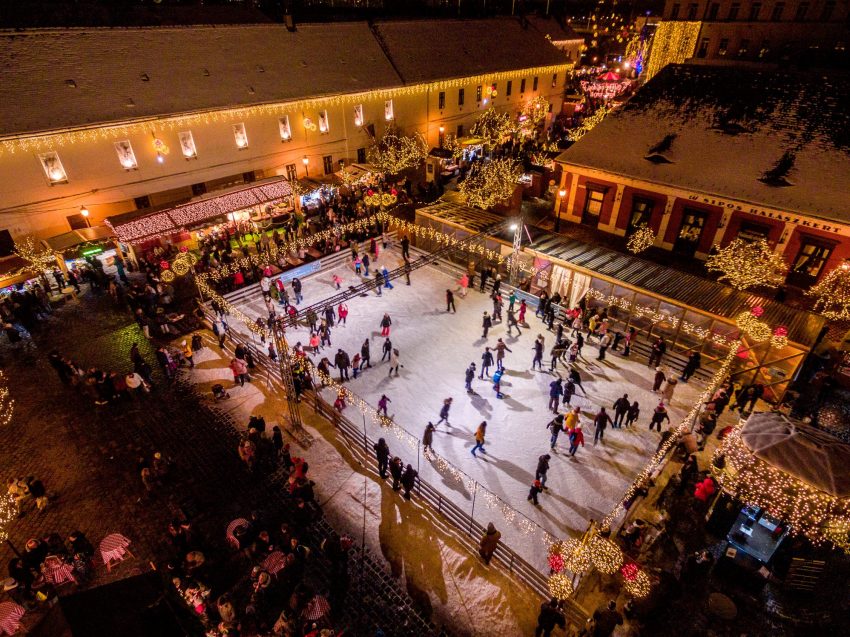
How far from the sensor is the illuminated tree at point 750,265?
17.3 m

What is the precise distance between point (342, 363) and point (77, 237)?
13927 mm

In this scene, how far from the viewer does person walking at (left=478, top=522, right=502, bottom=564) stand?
1089cm

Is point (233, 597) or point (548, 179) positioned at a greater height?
point (548, 179)

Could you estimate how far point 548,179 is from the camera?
27.9m

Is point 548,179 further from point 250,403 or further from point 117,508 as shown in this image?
point 117,508

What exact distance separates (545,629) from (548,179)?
79.6 feet

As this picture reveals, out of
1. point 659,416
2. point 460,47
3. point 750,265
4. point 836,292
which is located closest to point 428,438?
point 659,416

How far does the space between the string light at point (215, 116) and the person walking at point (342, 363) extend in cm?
1488

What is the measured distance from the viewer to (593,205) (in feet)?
76.1

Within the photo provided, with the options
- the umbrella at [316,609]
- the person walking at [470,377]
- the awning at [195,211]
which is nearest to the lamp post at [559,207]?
the person walking at [470,377]

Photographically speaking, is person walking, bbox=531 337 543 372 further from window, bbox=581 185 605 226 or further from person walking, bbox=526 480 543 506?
window, bbox=581 185 605 226

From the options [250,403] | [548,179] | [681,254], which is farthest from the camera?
[548,179]

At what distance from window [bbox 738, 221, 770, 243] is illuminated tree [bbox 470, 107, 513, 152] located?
20921 mm

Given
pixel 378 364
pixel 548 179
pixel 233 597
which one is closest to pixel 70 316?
pixel 378 364
